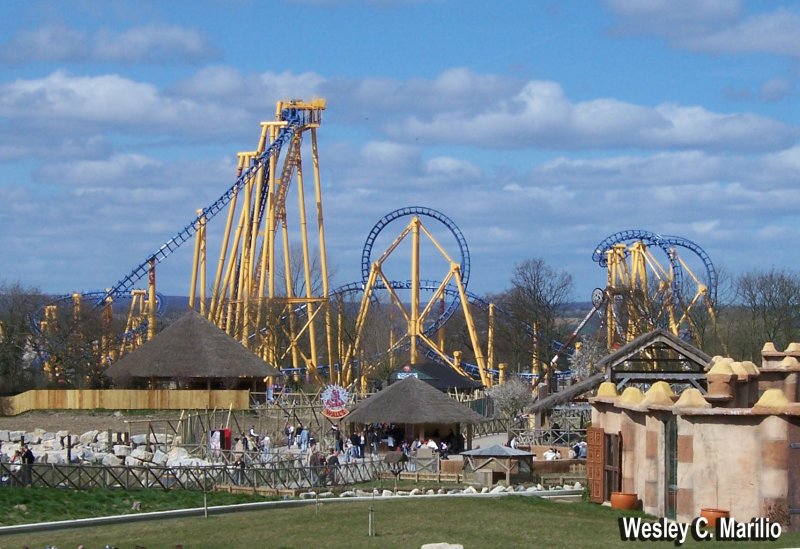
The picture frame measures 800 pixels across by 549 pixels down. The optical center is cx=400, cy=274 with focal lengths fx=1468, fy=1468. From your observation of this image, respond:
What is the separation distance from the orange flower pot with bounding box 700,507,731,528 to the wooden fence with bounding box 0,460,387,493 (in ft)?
34.1

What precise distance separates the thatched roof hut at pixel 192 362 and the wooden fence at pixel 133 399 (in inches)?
41.3

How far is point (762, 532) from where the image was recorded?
19.4 m

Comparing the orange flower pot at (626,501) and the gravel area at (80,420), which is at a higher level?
the gravel area at (80,420)

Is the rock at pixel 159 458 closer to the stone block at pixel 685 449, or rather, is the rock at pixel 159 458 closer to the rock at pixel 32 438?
the rock at pixel 32 438

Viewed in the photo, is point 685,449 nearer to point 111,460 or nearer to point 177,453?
point 111,460

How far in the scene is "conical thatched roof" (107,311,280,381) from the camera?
5050cm

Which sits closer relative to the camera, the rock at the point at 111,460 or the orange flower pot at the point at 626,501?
the orange flower pot at the point at 626,501

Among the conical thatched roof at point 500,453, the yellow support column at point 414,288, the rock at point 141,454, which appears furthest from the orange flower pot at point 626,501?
the yellow support column at point 414,288

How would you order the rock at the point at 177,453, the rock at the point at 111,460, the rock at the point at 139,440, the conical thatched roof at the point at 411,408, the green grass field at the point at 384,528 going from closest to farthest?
1. the green grass field at the point at 384,528
2. the rock at the point at 111,460
3. the rock at the point at 177,453
4. the conical thatched roof at the point at 411,408
5. the rock at the point at 139,440

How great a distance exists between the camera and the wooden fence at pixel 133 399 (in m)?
48.8

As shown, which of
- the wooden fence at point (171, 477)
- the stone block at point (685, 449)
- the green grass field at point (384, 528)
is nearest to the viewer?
the green grass field at point (384, 528)

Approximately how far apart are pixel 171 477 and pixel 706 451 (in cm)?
1238

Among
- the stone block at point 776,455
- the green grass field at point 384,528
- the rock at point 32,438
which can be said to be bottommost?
the green grass field at point 384,528

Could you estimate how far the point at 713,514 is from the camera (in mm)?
20391
